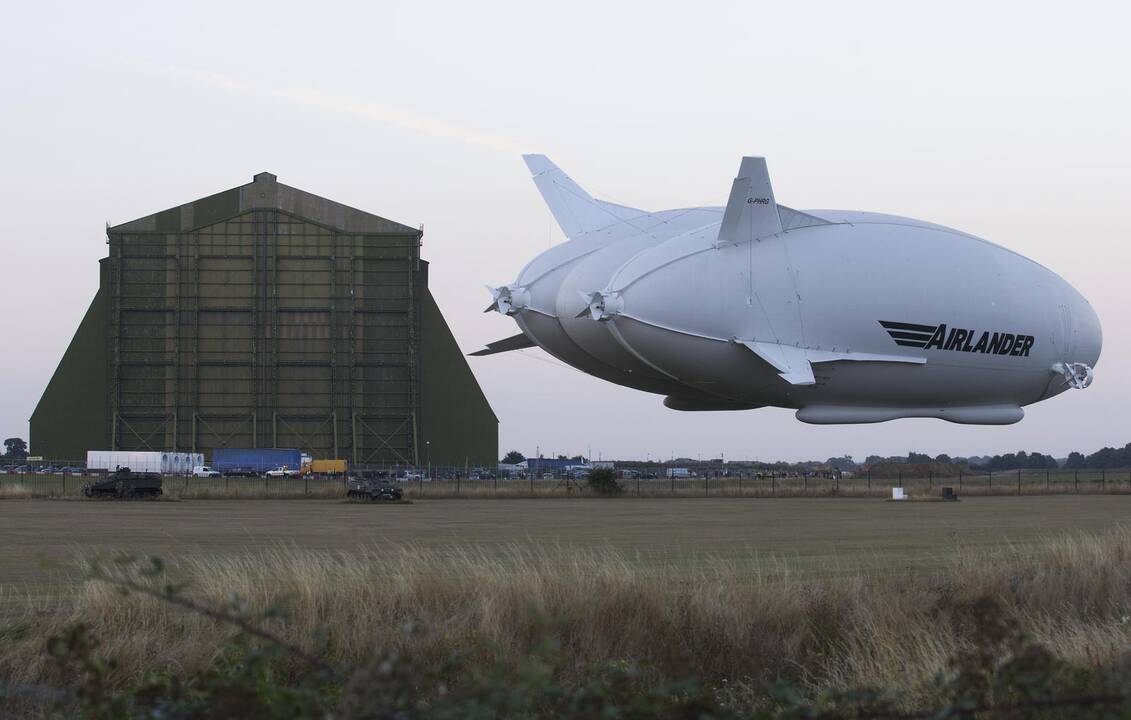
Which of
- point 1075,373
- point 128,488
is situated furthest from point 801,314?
point 128,488

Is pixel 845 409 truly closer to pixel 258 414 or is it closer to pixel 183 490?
pixel 183 490

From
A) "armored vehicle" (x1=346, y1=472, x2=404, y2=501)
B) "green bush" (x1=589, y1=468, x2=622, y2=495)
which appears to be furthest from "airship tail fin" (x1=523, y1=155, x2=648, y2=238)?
"green bush" (x1=589, y1=468, x2=622, y2=495)

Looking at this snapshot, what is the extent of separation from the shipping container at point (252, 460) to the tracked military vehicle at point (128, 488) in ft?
148

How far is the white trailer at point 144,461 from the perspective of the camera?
114 metres

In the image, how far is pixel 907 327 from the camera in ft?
89.5

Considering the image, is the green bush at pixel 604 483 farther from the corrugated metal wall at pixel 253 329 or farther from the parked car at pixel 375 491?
the corrugated metal wall at pixel 253 329

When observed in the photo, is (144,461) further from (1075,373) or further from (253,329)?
(1075,373)

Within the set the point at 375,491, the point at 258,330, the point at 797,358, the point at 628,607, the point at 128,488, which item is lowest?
the point at 628,607

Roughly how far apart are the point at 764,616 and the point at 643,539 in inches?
711

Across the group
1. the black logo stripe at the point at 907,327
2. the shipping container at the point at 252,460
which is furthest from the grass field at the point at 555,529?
the shipping container at the point at 252,460

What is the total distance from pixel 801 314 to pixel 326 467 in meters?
94.0

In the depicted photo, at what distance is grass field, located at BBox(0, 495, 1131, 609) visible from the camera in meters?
30.0

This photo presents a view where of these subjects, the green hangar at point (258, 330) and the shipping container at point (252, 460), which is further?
the green hangar at point (258, 330)

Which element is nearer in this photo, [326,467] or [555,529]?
[555,529]
